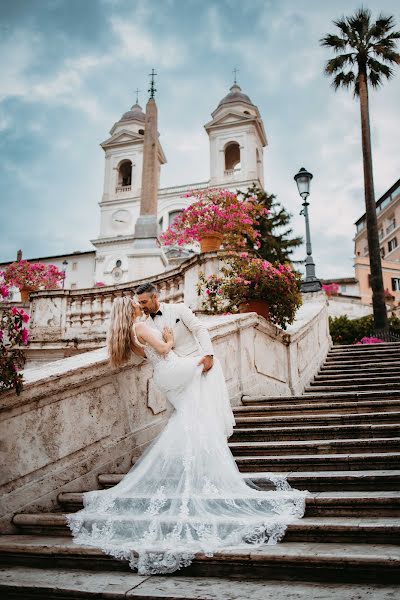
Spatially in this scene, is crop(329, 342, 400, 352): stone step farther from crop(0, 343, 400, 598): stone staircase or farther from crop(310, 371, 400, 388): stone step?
crop(0, 343, 400, 598): stone staircase

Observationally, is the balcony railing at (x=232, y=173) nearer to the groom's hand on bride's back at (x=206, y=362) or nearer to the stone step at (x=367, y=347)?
the stone step at (x=367, y=347)

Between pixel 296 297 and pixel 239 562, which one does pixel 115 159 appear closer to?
pixel 296 297

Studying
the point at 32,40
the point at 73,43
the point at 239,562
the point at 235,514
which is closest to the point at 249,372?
the point at 235,514

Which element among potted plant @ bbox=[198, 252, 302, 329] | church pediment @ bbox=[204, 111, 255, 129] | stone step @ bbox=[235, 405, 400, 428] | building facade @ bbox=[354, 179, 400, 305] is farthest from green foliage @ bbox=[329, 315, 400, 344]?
church pediment @ bbox=[204, 111, 255, 129]

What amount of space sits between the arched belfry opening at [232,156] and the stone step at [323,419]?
149ft

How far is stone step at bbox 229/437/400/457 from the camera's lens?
14.0 feet

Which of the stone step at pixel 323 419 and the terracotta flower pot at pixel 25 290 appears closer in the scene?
the stone step at pixel 323 419

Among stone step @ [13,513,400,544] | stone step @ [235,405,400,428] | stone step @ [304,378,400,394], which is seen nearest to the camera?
stone step @ [13,513,400,544]

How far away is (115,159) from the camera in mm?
50188

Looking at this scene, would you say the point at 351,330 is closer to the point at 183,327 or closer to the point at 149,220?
the point at 149,220

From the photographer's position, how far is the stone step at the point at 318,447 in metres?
4.27

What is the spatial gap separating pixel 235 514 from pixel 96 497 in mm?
1091

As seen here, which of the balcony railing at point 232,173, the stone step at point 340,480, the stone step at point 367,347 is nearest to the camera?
the stone step at point 340,480

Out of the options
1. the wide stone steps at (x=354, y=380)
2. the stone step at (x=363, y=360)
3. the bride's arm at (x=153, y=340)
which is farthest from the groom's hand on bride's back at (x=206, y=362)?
the stone step at (x=363, y=360)
